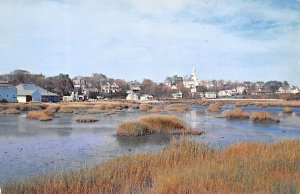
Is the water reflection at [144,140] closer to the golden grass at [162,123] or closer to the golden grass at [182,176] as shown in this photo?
the golden grass at [162,123]

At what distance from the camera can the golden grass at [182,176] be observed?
9.79 m

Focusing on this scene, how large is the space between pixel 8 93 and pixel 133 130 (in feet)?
209

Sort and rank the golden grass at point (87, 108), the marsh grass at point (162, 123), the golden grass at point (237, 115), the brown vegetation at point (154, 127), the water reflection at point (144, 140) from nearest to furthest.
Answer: the water reflection at point (144, 140), the brown vegetation at point (154, 127), the marsh grass at point (162, 123), the golden grass at point (237, 115), the golden grass at point (87, 108)

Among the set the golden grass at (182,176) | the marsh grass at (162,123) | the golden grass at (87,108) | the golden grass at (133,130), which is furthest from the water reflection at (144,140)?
the golden grass at (87,108)

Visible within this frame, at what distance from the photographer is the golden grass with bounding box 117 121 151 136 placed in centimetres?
2600

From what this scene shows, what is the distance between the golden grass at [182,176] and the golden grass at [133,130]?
454 inches

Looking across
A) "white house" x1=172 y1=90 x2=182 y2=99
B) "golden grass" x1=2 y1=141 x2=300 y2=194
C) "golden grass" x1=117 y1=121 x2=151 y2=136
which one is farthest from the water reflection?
"white house" x1=172 y1=90 x2=182 y2=99

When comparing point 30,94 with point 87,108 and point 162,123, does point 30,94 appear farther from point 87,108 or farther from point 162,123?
point 162,123

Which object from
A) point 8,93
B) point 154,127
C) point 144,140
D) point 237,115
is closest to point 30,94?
point 8,93

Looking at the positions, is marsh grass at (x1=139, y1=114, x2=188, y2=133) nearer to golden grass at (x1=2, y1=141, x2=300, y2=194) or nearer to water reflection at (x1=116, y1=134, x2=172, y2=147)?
water reflection at (x1=116, y1=134, x2=172, y2=147)

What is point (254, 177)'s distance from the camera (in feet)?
34.5

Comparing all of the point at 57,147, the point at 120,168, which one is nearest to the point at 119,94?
the point at 57,147

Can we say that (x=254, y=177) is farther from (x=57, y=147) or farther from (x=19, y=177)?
(x=57, y=147)

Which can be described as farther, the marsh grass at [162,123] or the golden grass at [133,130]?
the marsh grass at [162,123]
